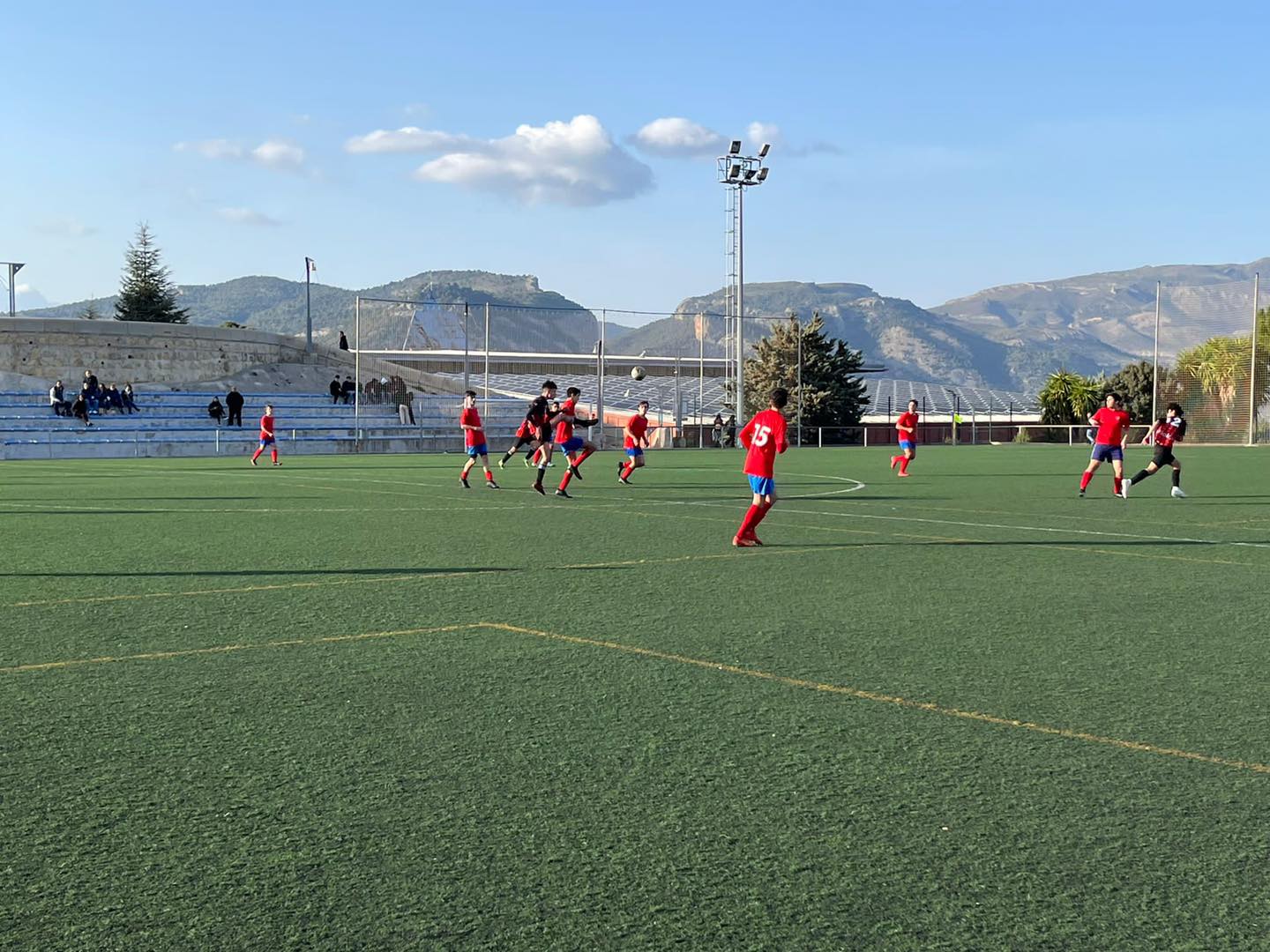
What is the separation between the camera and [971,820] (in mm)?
4754

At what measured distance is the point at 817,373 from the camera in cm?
7625

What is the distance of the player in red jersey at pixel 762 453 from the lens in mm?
13789

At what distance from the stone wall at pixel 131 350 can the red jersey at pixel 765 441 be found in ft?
163

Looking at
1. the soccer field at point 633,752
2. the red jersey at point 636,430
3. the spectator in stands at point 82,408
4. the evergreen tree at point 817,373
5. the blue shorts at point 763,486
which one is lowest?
the soccer field at point 633,752

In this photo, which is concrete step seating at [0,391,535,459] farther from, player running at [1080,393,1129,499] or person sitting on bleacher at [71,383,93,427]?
player running at [1080,393,1129,499]

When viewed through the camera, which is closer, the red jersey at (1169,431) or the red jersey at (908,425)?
the red jersey at (1169,431)

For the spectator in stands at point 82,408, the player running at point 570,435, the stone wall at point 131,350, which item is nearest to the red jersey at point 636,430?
the player running at point 570,435

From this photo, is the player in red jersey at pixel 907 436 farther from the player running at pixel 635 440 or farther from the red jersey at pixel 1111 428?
the red jersey at pixel 1111 428

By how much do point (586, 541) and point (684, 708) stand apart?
829 centimetres

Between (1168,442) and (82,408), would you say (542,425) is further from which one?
(82,408)

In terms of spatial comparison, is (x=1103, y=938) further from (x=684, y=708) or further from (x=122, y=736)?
(x=122, y=736)

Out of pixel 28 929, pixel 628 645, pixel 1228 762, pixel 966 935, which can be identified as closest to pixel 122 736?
pixel 28 929

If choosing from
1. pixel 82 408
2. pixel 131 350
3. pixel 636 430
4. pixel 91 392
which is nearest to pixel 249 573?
pixel 636 430

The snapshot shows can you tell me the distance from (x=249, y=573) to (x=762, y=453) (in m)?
5.02
